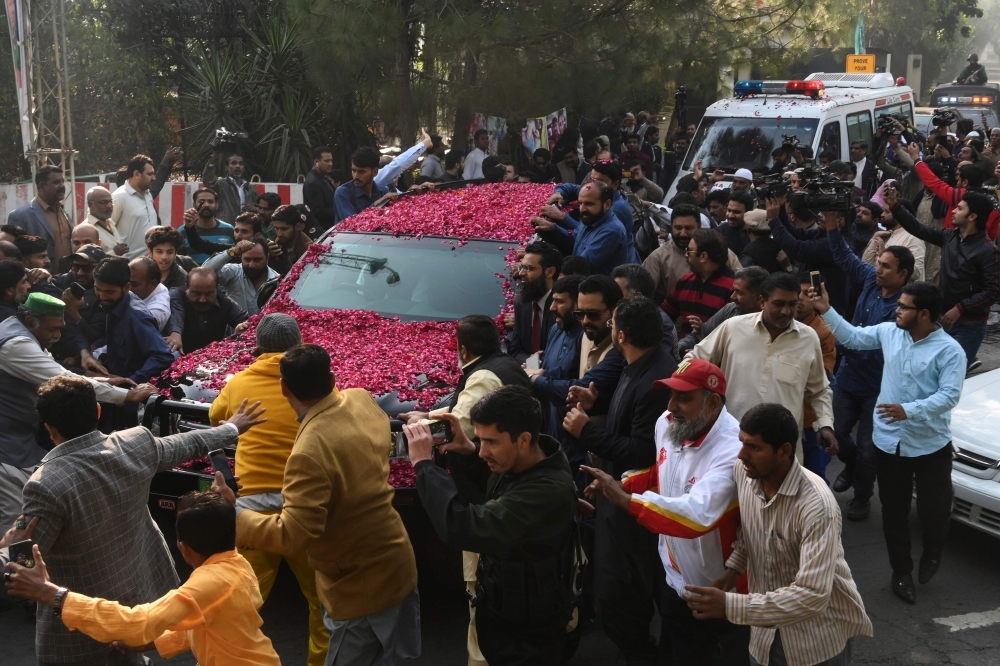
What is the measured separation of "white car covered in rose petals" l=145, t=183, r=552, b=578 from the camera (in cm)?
604

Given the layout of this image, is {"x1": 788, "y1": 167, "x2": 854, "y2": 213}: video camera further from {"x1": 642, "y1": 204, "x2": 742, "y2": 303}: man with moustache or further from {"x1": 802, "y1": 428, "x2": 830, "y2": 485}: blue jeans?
{"x1": 802, "y1": 428, "x2": 830, "y2": 485}: blue jeans

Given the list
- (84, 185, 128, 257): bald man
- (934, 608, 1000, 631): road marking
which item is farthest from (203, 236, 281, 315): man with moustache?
(934, 608, 1000, 631): road marking

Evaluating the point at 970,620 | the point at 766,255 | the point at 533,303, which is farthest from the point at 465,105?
the point at 970,620

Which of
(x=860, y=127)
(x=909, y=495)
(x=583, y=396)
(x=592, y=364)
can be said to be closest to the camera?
(x=583, y=396)

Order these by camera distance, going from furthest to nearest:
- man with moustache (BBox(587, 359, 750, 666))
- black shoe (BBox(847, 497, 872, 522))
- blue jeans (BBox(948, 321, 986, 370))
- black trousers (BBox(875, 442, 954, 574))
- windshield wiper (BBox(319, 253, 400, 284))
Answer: blue jeans (BBox(948, 321, 986, 370)) < windshield wiper (BBox(319, 253, 400, 284)) < black shoe (BBox(847, 497, 872, 522)) < black trousers (BBox(875, 442, 954, 574)) < man with moustache (BBox(587, 359, 750, 666))

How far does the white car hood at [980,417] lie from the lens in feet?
23.1

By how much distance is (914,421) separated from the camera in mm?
6051

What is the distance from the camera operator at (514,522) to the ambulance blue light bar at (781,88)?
40.1 feet

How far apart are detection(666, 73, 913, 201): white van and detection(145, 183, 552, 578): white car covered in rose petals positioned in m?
6.03

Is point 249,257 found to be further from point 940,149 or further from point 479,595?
point 940,149

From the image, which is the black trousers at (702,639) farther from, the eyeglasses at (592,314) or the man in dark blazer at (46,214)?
the man in dark blazer at (46,214)

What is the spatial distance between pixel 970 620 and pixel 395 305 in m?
4.10

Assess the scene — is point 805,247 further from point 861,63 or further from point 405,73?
point 861,63

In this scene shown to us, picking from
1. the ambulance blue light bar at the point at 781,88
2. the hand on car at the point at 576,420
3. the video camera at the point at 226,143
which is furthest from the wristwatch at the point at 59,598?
the ambulance blue light bar at the point at 781,88
